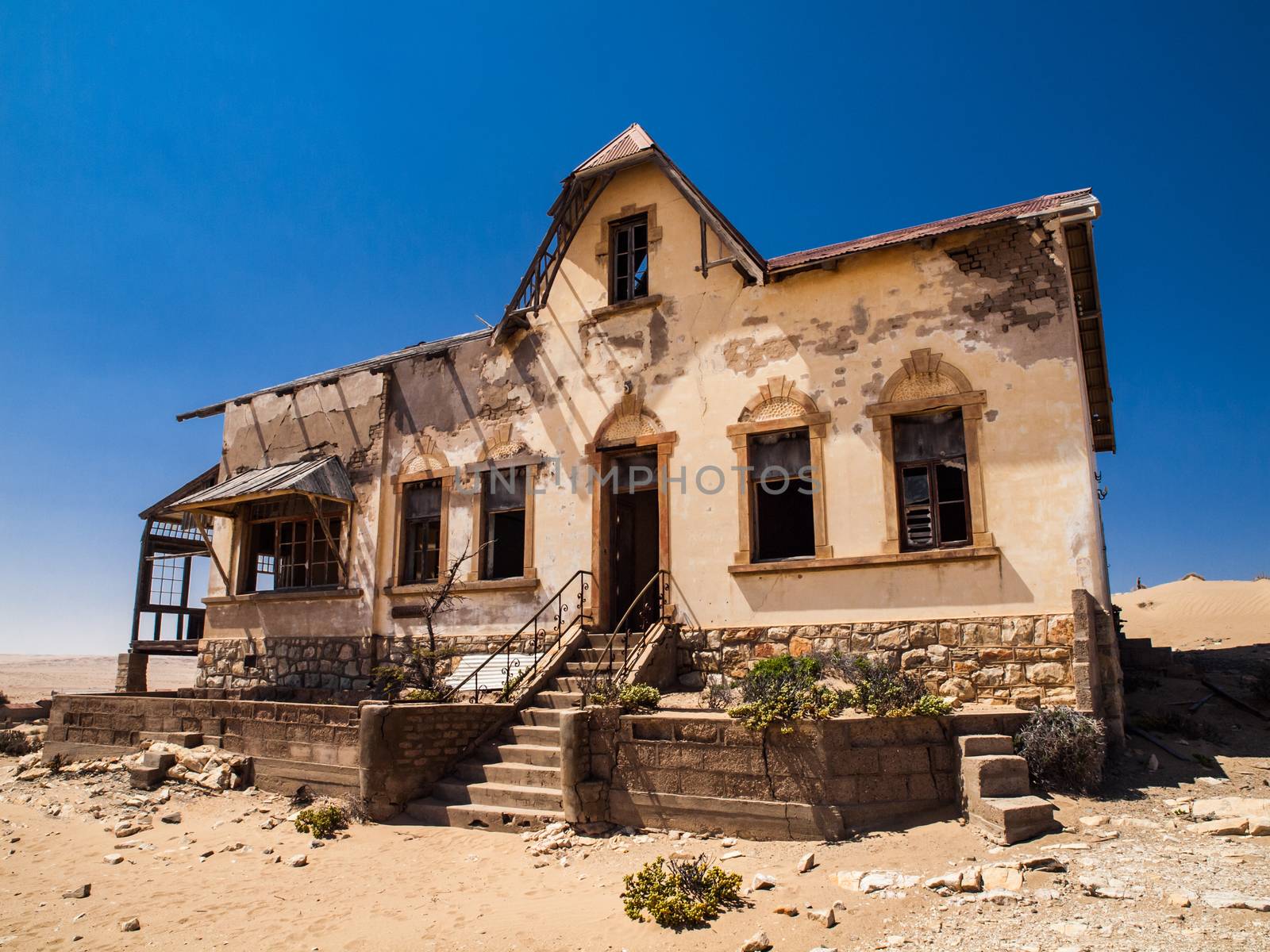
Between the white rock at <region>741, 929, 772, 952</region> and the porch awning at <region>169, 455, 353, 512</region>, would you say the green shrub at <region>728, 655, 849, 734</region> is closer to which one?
the white rock at <region>741, 929, 772, 952</region>

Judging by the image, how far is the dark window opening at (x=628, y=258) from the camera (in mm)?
14148

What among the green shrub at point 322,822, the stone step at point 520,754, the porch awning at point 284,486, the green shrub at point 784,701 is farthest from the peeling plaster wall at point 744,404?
the green shrub at point 322,822

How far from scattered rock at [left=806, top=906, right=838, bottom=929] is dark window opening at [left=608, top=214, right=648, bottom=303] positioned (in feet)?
32.1

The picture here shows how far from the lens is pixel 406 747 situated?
991 centimetres

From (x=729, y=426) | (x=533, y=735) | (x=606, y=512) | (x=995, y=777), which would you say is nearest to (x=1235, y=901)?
(x=995, y=777)

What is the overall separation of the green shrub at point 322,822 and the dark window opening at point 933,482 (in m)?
7.38

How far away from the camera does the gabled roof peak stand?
542 inches

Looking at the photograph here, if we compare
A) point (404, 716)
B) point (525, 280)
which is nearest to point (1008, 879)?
point (404, 716)

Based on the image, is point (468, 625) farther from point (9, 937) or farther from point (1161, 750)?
point (1161, 750)

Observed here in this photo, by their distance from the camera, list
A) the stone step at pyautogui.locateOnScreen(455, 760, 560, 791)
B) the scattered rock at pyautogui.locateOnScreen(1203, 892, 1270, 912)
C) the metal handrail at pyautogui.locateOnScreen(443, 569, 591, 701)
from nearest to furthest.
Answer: the scattered rock at pyautogui.locateOnScreen(1203, 892, 1270, 912)
the stone step at pyautogui.locateOnScreen(455, 760, 560, 791)
the metal handrail at pyautogui.locateOnScreen(443, 569, 591, 701)

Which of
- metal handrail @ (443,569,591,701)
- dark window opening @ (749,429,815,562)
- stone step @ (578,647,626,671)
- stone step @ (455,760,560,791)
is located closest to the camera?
stone step @ (455,760,560,791)

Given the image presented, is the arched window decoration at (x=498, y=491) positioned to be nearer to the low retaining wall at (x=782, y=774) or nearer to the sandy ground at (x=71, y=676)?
the low retaining wall at (x=782, y=774)

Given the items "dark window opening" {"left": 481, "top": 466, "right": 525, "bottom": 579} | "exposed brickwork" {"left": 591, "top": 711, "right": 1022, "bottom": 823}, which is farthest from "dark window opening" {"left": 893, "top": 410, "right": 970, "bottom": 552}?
"dark window opening" {"left": 481, "top": 466, "right": 525, "bottom": 579}

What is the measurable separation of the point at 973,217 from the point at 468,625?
9684 millimetres
